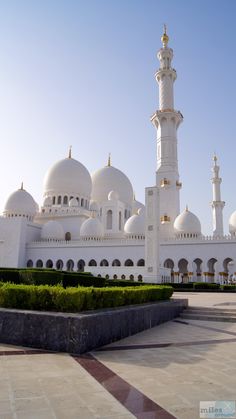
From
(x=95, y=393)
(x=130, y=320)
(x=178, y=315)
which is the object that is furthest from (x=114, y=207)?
(x=95, y=393)

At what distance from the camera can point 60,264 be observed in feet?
120

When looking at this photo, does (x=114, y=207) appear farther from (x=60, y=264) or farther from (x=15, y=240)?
(x=15, y=240)

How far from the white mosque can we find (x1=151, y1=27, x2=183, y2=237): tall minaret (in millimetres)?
99

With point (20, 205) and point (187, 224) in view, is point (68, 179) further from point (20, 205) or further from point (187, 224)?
point (187, 224)

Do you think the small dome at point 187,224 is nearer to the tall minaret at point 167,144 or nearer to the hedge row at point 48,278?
the tall minaret at point 167,144

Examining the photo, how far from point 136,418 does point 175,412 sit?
368mm

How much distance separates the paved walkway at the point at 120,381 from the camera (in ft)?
9.89

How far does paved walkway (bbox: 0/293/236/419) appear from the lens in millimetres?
3016

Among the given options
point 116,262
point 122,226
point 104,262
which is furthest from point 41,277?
point 122,226

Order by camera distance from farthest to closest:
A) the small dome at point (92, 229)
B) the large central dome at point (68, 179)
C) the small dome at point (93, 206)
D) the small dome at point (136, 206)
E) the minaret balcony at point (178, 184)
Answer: the small dome at point (136, 206)
the small dome at point (93, 206)
the large central dome at point (68, 179)
the small dome at point (92, 229)
the minaret balcony at point (178, 184)

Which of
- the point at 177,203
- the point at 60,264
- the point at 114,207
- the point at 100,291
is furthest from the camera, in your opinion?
the point at 114,207

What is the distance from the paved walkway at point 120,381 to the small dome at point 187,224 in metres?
26.7

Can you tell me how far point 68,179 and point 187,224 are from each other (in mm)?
16464

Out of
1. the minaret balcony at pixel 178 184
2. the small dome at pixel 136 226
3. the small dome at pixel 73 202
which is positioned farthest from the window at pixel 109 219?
the minaret balcony at pixel 178 184
